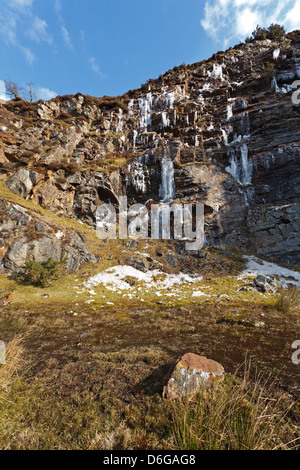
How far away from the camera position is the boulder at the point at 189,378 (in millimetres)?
3352

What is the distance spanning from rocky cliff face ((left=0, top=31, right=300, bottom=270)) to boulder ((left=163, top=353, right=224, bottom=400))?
2122cm

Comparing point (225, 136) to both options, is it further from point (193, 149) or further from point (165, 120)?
point (165, 120)

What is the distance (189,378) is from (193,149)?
116 feet

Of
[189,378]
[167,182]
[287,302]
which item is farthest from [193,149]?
[189,378]

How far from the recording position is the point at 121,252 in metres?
21.8

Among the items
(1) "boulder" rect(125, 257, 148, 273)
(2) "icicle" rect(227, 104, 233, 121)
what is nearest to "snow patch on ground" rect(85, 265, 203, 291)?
(1) "boulder" rect(125, 257, 148, 273)

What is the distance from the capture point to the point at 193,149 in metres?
32.8

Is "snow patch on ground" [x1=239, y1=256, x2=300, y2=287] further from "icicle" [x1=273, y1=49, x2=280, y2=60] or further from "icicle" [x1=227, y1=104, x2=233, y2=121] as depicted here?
"icicle" [x1=273, y1=49, x2=280, y2=60]

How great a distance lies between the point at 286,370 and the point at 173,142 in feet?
116

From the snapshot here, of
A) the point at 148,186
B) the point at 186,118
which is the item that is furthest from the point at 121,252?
the point at 186,118

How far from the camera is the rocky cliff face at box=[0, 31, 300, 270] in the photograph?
84.5ft

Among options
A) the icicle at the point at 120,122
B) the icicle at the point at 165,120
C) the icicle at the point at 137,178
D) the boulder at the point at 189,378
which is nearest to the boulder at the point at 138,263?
the boulder at the point at 189,378

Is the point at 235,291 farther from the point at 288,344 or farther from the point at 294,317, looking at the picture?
the point at 288,344

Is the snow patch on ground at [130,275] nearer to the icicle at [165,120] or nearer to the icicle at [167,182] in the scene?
the icicle at [167,182]
